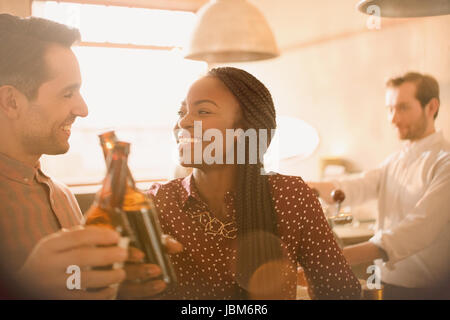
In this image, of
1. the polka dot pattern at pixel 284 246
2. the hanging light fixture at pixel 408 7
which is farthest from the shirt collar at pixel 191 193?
the hanging light fixture at pixel 408 7

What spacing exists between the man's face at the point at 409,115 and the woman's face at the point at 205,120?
105 cm

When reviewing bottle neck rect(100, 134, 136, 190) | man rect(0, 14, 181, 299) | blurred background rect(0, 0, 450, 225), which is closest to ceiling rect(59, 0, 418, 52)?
blurred background rect(0, 0, 450, 225)

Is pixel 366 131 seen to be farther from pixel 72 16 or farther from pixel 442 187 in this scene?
pixel 72 16

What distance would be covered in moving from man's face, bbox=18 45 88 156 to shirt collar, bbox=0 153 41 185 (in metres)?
0.02

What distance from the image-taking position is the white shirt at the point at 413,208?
1.27 meters

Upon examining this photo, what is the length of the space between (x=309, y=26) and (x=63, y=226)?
2325 mm

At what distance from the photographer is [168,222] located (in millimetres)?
719

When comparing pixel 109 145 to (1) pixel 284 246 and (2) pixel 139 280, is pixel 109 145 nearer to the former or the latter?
(2) pixel 139 280

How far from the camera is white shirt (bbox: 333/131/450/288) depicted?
1.27 meters

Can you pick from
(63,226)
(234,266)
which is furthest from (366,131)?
(63,226)

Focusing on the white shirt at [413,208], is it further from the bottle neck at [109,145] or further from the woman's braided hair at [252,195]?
the bottle neck at [109,145]

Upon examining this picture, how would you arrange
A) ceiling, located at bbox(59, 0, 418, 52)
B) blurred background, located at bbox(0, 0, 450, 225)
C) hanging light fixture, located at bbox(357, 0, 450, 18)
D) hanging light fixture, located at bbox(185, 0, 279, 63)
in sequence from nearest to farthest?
hanging light fixture, located at bbox(357, 0, 450, 18)
hanging light fixture, located at bbox(185, 0, 279, 63)
blurred background, located at bbox(0, 0, 450, 225)
ceiling, located at bbox(59, 0, 418, 52)

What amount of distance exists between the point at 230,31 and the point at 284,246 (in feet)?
2.43

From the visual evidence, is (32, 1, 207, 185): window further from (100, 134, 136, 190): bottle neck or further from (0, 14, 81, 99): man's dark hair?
(100, 134, 136, 190): bottle neck
